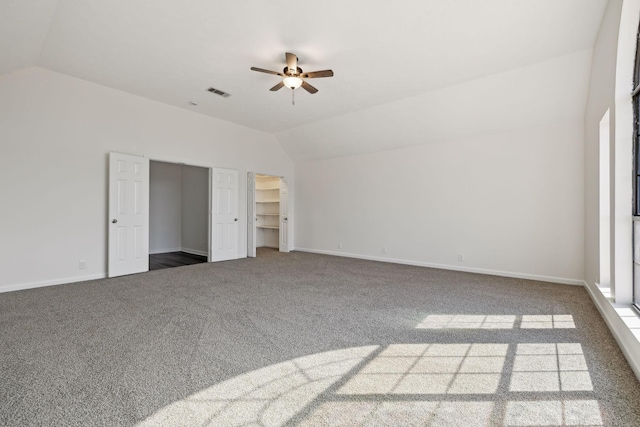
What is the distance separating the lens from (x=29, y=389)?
6.07 feet

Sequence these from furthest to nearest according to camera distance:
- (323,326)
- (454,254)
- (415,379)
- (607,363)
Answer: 1. (454,254)
2. (323,326)
3. (607,363)
4. (415,379)

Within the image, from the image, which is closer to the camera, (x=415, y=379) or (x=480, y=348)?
(x=415, y=379)

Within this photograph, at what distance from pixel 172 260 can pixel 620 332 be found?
7.38m

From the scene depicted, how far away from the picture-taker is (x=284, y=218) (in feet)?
27.6

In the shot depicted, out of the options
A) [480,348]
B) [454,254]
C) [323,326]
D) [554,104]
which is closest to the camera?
[480,348]

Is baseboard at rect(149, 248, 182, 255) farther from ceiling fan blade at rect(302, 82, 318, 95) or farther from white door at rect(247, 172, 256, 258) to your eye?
ceiling fan blade at rect(302, 82, 318, 95)

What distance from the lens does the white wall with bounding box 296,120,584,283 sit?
15.5 ft

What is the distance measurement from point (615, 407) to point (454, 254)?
4177mm

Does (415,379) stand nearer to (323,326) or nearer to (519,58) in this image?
(323,326)

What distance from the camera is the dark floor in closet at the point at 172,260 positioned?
6221 mm

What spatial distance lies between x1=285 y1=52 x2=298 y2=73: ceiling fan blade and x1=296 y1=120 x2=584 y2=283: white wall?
3.43 meters

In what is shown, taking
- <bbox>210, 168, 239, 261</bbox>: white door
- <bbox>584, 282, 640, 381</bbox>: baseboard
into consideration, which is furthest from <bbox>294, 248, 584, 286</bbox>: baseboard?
<bbox>210, 168, 239, 261</bbox>: white door

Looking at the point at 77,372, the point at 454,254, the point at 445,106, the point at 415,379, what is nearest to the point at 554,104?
the point at 445,106

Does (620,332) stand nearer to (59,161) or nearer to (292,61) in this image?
(292,61)
